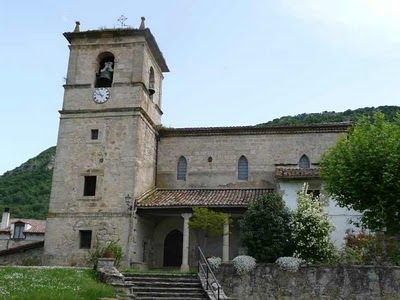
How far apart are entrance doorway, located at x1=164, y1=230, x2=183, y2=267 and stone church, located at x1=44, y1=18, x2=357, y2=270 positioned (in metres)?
0.06

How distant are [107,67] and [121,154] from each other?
5.21m

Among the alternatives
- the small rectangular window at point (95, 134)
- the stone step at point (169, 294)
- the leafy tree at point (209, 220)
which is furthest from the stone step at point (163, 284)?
the small rectangular window at point (95, 134)

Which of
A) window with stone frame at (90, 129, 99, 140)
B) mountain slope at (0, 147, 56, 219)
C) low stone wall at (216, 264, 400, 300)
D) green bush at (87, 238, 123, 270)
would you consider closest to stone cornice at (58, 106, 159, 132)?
window with stone frame at (90, 129, 99, 140)

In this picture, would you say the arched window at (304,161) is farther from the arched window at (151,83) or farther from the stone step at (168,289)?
the stone step at (168,289)

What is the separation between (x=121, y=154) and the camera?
26.9 metres

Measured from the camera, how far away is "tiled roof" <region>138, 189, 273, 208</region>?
26.2m

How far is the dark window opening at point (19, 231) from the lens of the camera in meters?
45.6

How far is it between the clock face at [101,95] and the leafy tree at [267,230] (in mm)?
10678

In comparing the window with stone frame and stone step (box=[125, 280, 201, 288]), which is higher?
the window with stone frame

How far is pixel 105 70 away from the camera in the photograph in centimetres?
2852

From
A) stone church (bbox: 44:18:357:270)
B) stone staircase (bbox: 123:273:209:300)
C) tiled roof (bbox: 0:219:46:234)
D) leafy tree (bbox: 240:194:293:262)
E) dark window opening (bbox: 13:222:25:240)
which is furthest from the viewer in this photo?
tiled roof (bbox: 0:219:46:234)

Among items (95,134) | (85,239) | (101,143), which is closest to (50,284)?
(85,239)

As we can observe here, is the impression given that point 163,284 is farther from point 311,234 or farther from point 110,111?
point 110,111

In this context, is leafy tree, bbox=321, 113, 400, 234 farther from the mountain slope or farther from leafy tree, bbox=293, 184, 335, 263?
the mountain slope
